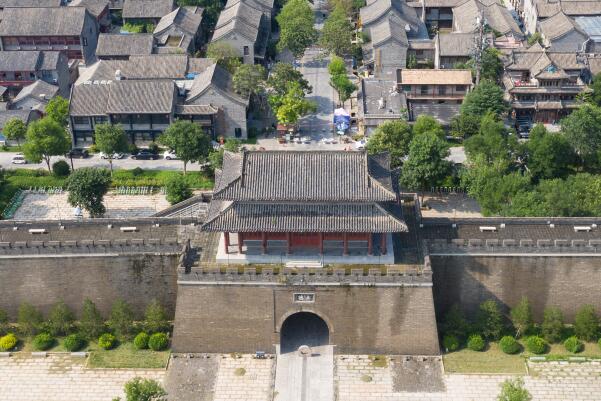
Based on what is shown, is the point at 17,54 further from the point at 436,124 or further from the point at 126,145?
the point at 436,124

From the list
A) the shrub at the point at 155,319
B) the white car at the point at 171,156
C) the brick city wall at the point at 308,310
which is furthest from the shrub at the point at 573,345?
the white car at the point at 171,156

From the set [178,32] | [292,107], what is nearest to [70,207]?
[292,107]

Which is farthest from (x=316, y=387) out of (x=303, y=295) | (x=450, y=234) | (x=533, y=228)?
(x=533, y=228)

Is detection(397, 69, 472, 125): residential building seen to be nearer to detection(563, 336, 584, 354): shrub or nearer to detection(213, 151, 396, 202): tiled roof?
detection(213, 151, 396, 202): tiled roof

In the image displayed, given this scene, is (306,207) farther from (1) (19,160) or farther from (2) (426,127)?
(1) (19,160)

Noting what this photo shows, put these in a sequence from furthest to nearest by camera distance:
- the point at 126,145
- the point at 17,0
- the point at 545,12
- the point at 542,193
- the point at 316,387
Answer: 1. the point at 17,0
2. the point at 545,12
3. the point at 126,145
4. the point at 542,193
5. the point at 316,387

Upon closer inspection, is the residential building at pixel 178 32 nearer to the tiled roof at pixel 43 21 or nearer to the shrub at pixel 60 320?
the tiled roof at pixel 43 21
